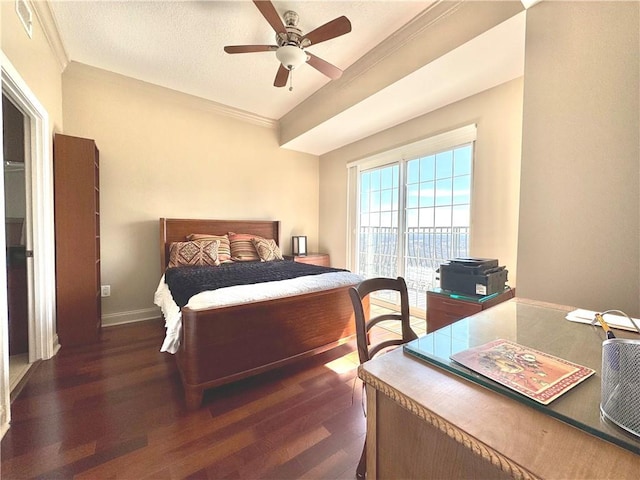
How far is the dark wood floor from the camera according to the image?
1220mm

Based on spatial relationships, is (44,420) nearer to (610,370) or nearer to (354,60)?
(610,370)

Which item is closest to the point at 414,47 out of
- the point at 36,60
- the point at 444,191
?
the point at 444,191

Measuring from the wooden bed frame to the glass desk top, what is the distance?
3.99 feet

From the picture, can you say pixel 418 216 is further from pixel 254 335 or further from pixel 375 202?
pixel 254 335

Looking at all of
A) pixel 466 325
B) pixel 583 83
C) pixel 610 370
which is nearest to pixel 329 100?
pixel 583 83

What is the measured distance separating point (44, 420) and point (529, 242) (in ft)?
10.0

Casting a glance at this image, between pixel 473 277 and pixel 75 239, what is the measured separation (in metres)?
3.39

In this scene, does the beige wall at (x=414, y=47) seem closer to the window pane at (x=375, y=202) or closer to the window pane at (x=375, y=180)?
the window pane at (x=375, y=180)

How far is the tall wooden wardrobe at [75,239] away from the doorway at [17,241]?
22 centimetres

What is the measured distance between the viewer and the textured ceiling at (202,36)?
2.06m

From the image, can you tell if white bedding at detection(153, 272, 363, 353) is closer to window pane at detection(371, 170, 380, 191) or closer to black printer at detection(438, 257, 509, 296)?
black printer at detection(438, 257, 509, 296)

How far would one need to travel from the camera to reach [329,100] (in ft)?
10.4

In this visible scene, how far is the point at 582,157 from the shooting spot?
143 centimetres

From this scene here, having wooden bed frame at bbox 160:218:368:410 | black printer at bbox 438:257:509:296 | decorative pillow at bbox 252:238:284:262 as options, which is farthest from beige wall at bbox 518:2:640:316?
decorative pillow at bbox 252:238:284:262
